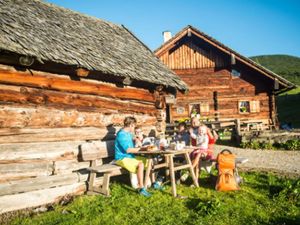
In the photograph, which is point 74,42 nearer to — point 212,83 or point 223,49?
point 223,49

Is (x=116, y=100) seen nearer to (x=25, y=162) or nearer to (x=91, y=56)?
(x=91, y=56)

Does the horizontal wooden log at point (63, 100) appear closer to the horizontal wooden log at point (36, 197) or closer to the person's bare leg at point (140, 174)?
the horizontal wooden log at point (36, 197)

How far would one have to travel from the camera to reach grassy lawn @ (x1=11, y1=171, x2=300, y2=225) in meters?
4.88

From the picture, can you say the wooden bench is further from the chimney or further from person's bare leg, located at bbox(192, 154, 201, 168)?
the chimney

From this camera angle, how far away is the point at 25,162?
235 inches

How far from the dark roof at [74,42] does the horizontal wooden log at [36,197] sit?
250 centimetres

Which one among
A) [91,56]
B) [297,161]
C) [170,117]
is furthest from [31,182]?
[170,117]

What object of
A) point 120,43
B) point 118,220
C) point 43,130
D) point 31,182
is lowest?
point 118,220

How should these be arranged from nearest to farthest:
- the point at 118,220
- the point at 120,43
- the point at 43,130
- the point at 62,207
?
1. the point at 118,220
2. the point at 62,207
3. the point at 43,130
4. the point at 120,43

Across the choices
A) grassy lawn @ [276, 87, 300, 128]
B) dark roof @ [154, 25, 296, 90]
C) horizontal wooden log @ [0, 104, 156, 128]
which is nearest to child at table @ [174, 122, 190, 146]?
horizontal wooden log @ [0, 104, 156, 128]

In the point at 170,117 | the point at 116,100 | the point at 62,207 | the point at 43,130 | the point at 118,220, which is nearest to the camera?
the point at 118,220

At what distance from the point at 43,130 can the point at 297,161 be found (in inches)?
315

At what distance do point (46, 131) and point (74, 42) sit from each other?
2.66 meters

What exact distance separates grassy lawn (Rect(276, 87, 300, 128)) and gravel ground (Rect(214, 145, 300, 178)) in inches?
722
